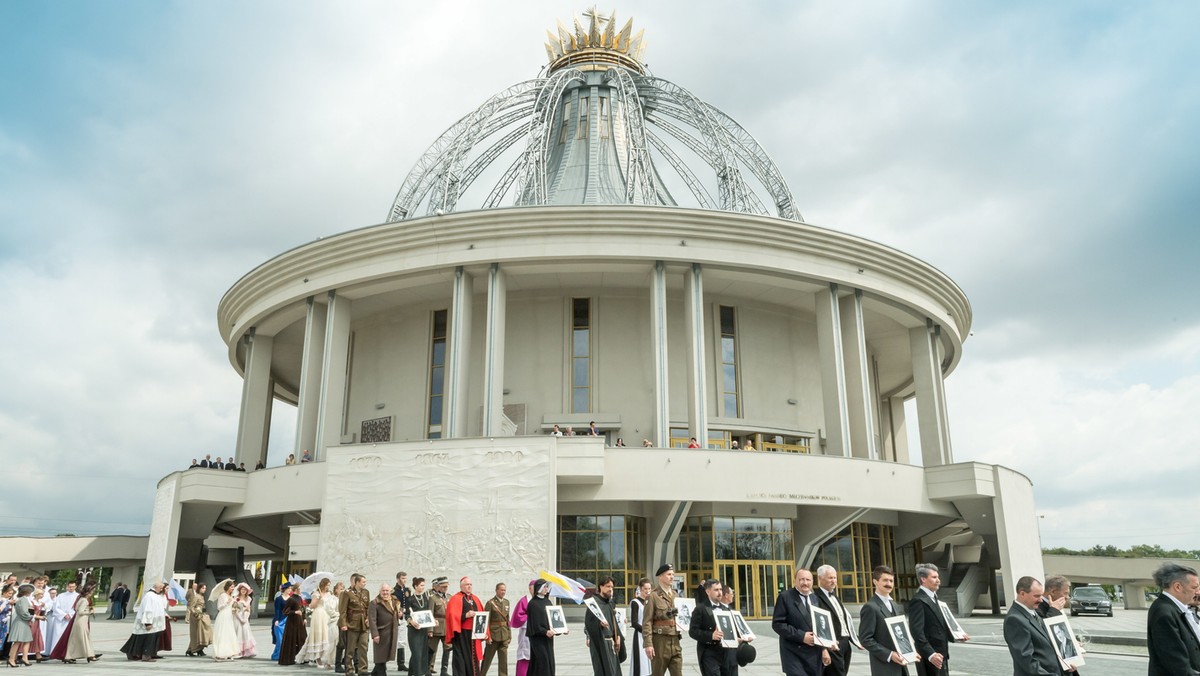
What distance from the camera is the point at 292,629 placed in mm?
17234

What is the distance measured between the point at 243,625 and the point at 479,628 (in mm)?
7977

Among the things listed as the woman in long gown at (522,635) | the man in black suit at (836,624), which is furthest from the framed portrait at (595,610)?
the man in black suit at (836,624)

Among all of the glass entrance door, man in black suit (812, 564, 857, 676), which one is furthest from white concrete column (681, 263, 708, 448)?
man in black suit (812, 564, 857, 676)

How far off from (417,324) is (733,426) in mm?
13563

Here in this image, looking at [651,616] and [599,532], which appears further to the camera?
[599,532]

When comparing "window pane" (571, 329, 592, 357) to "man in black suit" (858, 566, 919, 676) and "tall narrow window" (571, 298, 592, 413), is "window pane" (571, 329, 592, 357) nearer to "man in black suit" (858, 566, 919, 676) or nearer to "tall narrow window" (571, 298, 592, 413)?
"tall narrow window" (571, 298, 592, 413)

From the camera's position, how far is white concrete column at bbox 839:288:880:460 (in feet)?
109

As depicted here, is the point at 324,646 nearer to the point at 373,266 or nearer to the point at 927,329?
the point at 373,266

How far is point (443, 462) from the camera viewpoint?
1085 inches

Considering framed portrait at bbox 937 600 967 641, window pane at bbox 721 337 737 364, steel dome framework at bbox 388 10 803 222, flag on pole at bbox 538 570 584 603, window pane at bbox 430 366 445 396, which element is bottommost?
framed portrait at bbox 937 600 967 641

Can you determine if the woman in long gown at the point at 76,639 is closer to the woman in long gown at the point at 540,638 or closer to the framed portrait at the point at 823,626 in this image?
the woman in long gown at the point at 540,638

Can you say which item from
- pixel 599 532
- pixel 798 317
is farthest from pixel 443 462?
pixel 798 317

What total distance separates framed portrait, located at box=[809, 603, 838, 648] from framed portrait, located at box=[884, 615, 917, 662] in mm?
756

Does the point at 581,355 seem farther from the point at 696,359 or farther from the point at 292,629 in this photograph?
the point at 292,629
